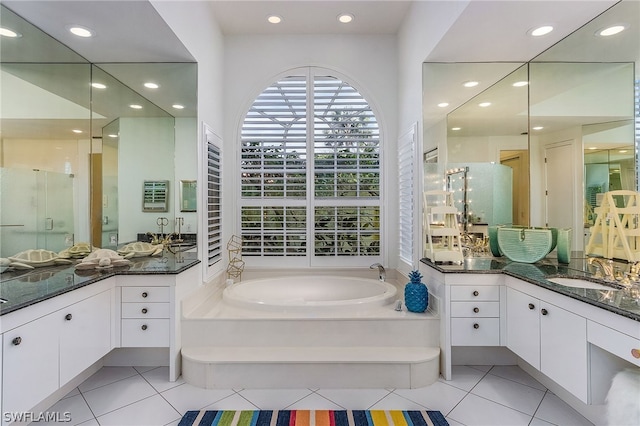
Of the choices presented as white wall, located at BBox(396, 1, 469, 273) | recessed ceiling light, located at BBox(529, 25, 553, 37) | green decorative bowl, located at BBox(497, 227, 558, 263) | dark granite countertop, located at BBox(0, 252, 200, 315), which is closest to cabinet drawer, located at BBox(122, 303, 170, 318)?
dark granite countertop, located at BBox(0, 252, 200, 315)

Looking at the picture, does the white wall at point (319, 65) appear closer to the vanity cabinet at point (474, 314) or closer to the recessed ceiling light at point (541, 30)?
the vanity cabinet at point (474, 314)

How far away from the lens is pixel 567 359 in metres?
1.67

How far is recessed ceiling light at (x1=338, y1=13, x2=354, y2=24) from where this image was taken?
3.08 m

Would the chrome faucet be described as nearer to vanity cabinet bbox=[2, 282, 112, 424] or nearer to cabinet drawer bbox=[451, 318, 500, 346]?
cabinet drawer bbox=[451, 318, 500, 346]

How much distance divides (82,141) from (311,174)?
1.98 meters

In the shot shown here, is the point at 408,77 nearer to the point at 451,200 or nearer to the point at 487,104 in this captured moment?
the point at 487,104

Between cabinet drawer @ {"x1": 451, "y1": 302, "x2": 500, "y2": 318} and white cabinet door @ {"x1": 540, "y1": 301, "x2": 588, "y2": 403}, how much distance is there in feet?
1.26

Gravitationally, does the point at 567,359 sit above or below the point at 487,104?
below

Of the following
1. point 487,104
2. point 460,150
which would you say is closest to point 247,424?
point 460,150

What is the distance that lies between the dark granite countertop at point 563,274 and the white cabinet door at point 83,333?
2.26 m

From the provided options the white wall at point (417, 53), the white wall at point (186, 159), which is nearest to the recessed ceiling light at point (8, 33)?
the white wall at point (186, 159)

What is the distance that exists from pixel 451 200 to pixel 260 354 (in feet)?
6.36

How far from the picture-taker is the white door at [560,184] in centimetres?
237

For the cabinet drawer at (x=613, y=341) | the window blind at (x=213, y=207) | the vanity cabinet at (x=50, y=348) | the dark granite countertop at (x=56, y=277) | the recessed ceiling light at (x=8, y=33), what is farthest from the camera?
the window blind at (x=213, y=207)
